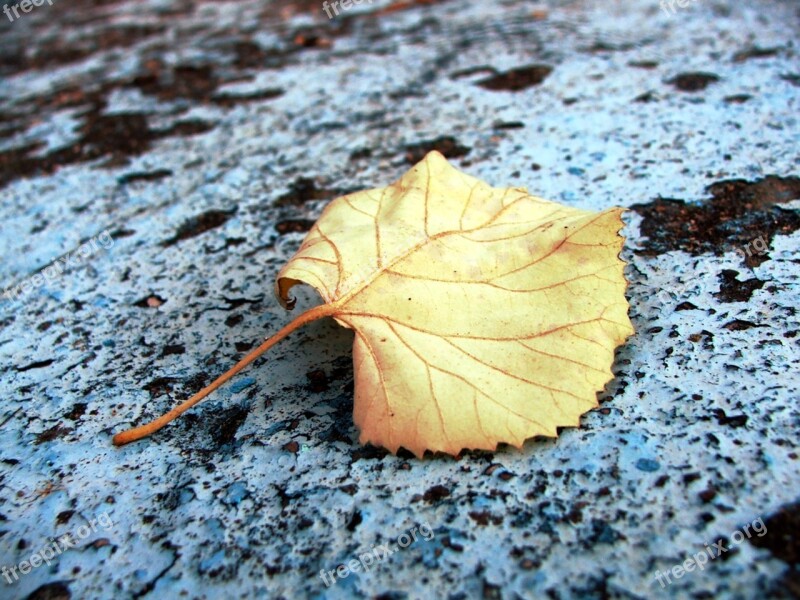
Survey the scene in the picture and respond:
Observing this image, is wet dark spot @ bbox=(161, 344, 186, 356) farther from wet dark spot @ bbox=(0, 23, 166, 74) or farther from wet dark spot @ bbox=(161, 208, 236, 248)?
wet dark spot @ bbox=(0, 23, 166, 74)

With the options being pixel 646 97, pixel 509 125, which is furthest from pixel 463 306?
pixel 646 97

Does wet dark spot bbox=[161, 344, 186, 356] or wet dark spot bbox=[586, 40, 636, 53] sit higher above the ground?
wet dark spot bbox=[586, 40, 636, 53]

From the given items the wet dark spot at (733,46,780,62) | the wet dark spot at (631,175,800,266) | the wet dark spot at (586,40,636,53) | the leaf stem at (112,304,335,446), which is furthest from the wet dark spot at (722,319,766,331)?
the wet dark spot at (586,40,636,53)

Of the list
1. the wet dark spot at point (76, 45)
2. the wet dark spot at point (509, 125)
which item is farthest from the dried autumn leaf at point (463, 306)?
the wet dark spot at point (76, 45)

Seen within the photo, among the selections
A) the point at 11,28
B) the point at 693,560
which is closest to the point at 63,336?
the point at 693,560

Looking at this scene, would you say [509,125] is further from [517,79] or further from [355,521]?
[355,521]
